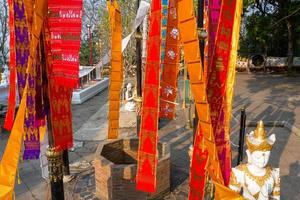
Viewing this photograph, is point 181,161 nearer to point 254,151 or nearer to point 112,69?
point 112,69

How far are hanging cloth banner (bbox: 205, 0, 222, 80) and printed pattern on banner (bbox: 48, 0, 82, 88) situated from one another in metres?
1.66

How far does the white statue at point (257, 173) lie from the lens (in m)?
3.47

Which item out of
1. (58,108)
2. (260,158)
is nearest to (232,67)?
(260,158)

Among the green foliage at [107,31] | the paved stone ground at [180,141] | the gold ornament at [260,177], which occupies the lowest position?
the paved stone ground at [180,141]

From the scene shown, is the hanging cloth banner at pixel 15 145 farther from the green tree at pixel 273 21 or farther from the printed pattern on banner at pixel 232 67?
the green tree at pixel 273 21

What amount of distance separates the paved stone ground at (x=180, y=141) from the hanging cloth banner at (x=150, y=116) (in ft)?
7.35

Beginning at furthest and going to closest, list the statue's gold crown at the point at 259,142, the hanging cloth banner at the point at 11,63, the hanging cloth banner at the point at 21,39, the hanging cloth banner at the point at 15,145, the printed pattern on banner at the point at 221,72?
the hanging cloth banner at the point at 11,63 < the hanging cloth banner at the point at 21,39 < the printed pattern on banner at the point at 221,72 < the statue's gold crown at the point at 259,142 < the hanging cloth banner at the point at 15,145

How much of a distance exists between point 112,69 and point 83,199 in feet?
8.56

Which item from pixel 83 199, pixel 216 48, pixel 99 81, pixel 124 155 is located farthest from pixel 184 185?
pixel 99 81

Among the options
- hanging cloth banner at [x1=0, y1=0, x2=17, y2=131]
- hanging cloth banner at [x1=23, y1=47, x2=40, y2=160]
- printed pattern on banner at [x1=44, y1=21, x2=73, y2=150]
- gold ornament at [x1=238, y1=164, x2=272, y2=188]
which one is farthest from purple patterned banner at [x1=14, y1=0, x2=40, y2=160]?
gold ornament at [x1=238, y1=164, x2=272, y2=188]

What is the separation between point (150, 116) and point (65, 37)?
4.61ft

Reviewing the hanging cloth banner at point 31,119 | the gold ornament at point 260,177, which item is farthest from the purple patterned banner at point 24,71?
the gold ornament at point 260,177

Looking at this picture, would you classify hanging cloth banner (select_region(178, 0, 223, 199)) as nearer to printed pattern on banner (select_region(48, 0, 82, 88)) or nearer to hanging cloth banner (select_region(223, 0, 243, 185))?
hanging cloth banner (select_region(223, 0, 243, 185))

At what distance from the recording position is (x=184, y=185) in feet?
21.0
